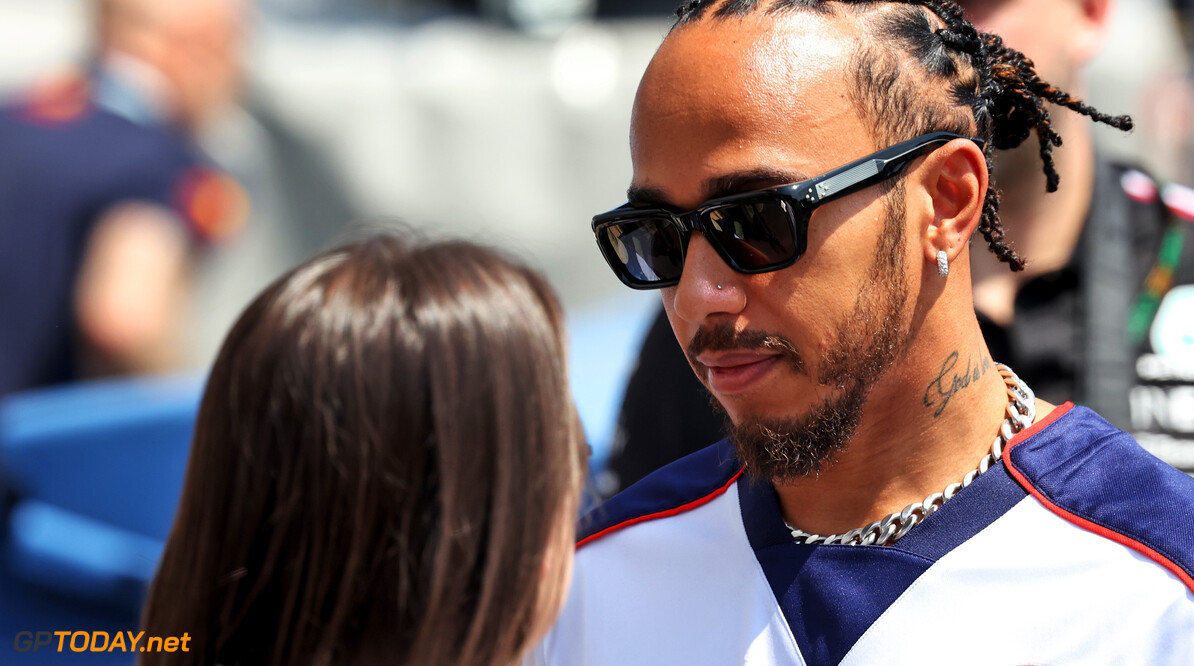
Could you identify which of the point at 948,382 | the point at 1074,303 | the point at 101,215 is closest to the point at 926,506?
the point at 948,382

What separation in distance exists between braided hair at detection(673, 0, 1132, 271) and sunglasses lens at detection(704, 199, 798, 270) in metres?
0.20

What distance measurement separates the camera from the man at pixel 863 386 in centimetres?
150

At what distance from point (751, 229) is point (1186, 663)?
0.78 m

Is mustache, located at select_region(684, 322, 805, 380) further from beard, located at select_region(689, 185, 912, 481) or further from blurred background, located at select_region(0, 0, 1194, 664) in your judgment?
blurred background, located at select_region(0, 0, 1194, 664)

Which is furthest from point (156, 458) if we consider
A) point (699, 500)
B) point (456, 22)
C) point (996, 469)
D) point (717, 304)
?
point (456, 22)

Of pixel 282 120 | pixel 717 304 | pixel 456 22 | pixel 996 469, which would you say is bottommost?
pixel 996 469

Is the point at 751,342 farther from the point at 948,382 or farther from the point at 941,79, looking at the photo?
the point at 941,79

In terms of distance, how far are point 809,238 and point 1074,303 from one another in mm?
1355

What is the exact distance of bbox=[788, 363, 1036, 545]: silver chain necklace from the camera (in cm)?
162

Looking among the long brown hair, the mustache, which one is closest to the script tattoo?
the mustache

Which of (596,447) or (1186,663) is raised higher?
(596,447)

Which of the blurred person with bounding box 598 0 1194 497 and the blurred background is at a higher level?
the blurred background

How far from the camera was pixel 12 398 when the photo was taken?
3838mm

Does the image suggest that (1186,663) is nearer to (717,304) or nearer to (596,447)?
(717,304)
